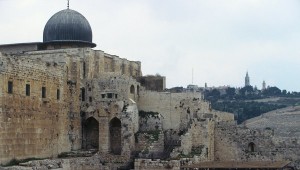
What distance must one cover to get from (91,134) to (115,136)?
68.6 inches

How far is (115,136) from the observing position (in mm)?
40625

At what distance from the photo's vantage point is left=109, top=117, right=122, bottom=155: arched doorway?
40250mm

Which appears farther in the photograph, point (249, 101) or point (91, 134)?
point (249, 101)

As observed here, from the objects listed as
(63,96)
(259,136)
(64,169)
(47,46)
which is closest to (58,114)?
(63,96)

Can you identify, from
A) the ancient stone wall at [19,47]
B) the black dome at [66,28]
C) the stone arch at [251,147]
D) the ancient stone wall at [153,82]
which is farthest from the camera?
the ancient stone wall at [153,82]

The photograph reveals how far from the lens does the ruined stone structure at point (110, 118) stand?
36094mm

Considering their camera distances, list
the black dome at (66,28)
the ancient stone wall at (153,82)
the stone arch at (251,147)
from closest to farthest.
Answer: the stone arch at (251,147)
the black dome at (66,28)
the ancient stone wall at (153,82)

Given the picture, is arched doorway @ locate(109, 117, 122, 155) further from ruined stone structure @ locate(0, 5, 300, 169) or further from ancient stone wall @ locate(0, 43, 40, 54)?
ancient stone wall @ locate(0, 43, 40, 54)

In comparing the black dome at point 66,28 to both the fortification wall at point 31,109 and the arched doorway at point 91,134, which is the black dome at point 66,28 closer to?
the fortification wall at point 31,109

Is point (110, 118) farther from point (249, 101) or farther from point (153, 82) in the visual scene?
point (249, 101)

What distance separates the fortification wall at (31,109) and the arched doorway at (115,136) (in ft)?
10.4

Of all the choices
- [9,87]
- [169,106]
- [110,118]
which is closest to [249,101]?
[169,106]

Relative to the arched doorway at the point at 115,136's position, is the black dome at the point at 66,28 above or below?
above

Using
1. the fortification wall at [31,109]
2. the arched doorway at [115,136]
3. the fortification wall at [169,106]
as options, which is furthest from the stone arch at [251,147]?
the fortification wall at [31,109]
